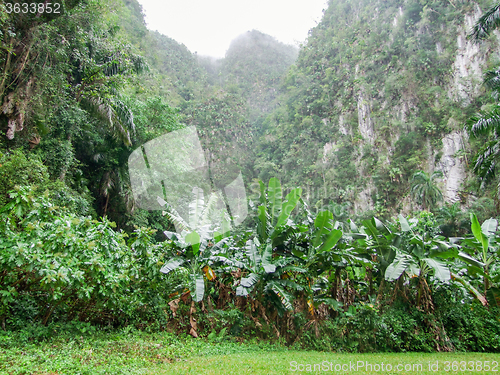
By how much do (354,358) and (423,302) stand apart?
170cm

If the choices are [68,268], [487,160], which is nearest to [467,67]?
[487,160]

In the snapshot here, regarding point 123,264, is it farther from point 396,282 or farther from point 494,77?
point 494,77

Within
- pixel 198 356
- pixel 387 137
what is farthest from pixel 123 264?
pixel 387 137

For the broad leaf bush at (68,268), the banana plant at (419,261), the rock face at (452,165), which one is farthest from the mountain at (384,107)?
the broad leaf bush at (68,268)

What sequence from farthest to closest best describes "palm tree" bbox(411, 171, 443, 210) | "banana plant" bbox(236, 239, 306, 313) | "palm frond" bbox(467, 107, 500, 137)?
"palm tree" bbox(411, 171, 443, 210) → "palm frond" bbox(467, 107, 500, 137) → "banana plant" bbox(236, 239, 306, 313)

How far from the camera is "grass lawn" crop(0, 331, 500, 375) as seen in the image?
107 inches

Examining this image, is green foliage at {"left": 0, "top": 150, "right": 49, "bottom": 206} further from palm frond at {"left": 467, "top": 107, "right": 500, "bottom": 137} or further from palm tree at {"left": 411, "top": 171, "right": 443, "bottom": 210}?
palm tree at {"left": 411, "top": 171, "right": 443, "bottom": 210}

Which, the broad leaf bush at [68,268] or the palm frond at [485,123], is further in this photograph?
the palm frond at [485,123]

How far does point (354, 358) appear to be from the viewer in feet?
12.5

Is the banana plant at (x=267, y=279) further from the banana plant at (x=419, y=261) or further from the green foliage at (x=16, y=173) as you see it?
the green foliage at (x=16, y=173)

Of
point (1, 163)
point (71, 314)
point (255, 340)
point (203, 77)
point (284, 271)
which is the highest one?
point (203, 77)

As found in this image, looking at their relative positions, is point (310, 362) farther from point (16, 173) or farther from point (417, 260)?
point (16, 173)

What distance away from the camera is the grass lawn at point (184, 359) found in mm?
2709

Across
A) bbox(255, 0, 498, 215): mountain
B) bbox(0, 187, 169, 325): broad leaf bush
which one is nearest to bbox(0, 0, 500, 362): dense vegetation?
bbox(0, 187, 169, 325): broad leaf bush
